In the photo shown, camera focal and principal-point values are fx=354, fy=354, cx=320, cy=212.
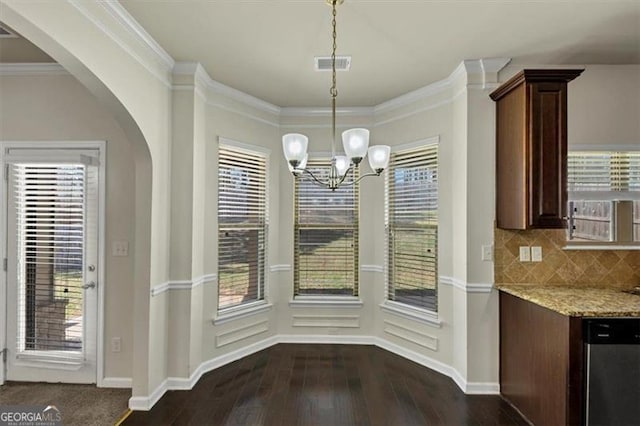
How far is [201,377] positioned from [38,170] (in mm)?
2353

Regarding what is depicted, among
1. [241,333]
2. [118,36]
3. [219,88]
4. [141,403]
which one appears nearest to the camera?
[118,36]

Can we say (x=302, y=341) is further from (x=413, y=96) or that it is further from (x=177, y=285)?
(x=413, y=96)

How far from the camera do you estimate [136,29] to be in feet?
8.38

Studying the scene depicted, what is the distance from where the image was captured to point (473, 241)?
3129 millimetres

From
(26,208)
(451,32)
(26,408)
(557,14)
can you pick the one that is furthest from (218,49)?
(26,408)

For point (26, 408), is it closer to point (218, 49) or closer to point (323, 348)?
point (323, 348)

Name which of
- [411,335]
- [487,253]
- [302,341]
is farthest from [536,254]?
[302,341]

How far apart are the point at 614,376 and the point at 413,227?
2.04 m

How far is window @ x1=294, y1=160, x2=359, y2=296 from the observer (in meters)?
4.34

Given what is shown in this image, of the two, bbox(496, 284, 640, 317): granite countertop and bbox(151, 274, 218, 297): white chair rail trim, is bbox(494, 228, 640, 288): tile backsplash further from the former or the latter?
bbox(151, 274, 218, 297): white chair rail trim

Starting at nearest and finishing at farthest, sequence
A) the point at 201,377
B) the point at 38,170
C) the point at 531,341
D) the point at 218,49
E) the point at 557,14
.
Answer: the point at 557,14
the point at 531,341
the point at 218,49
the point at 38,170
the point at 201,377

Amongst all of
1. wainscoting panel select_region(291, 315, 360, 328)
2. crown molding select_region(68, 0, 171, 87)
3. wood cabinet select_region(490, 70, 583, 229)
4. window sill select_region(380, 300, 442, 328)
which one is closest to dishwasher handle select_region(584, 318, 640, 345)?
wood cabinet select_region(490, 70, 583, 229)

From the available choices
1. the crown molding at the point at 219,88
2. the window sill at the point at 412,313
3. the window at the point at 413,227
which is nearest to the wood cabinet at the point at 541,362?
the window sill at the point at 412,313

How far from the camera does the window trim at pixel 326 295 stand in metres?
4.28
